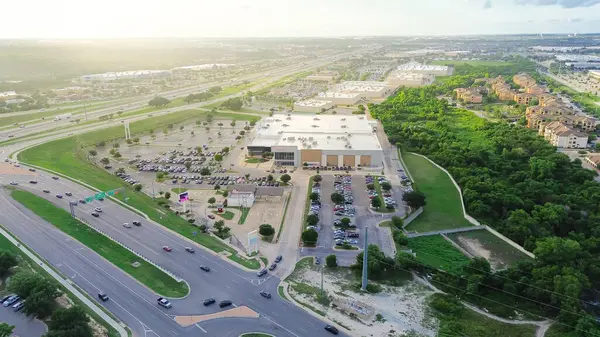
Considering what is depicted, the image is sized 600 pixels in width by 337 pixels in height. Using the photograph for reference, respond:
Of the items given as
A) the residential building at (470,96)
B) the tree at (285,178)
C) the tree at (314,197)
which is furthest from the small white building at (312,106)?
the tree at (314,197)

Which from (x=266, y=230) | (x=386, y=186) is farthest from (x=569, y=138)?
(x=266, y=230)

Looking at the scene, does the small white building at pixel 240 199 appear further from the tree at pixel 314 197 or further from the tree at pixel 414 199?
the tree at pixel 414 199

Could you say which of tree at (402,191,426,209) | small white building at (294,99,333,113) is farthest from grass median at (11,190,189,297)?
small white building at (294,99,333,113)

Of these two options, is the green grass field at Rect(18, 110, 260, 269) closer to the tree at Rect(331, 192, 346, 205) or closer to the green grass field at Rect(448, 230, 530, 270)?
the tree at Rect(331, 192, 346, 205)

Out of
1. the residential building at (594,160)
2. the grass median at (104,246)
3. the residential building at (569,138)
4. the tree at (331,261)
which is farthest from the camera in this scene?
the residential building at (569,138)

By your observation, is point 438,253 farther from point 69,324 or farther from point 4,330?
point 4,330

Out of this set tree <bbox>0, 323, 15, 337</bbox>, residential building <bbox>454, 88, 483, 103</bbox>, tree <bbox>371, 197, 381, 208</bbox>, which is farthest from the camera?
residential building <bbox>454, 88, 483, 103</bbox>
